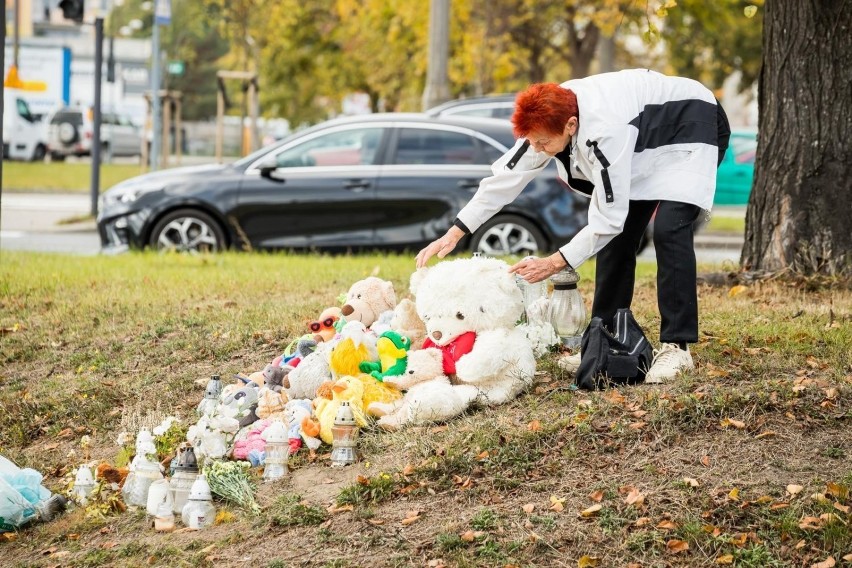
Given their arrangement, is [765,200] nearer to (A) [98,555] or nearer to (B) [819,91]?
(B) [819,91]

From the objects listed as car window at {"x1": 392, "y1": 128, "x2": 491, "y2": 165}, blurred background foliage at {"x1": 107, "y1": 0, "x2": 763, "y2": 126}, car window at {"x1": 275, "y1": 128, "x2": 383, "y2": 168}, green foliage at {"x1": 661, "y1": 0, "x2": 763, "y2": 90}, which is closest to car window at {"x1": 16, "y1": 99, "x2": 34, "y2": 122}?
blurred background foliage at {"x1": 107, "y1": 0, "x2": 763, "y2": 126}

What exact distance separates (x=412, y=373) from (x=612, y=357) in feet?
3.14

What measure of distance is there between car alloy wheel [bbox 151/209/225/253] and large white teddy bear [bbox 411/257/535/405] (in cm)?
662

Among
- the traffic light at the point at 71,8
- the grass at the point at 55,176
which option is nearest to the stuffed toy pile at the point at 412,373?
the traffic light at the point at 71,8

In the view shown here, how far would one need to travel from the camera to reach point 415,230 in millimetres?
11805

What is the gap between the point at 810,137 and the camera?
8227mm

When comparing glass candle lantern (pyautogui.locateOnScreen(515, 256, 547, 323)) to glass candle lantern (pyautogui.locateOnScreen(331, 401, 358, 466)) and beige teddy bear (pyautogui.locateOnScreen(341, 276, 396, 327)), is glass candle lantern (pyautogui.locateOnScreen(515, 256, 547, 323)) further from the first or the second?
glass candle lantern (pyautogui.locateOnScreen(331, 401, 358, 466))

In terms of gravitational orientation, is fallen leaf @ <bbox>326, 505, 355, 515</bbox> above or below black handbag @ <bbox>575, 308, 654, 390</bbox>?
below

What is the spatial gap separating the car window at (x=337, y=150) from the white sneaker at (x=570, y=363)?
6408 millimetres

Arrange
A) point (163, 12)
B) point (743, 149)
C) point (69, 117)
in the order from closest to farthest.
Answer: point (163, 12) < point (743, 149) < point (69, 117)

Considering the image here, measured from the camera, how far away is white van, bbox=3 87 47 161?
36562 mm

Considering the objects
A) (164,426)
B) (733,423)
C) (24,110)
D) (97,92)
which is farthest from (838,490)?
(24,110)

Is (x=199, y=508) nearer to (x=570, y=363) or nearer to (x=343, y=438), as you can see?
(x=343, y=438)

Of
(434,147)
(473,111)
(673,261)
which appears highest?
(473,111)
